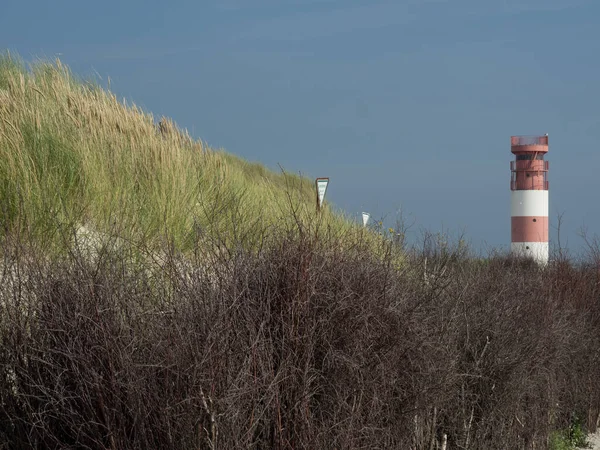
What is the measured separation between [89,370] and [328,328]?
1580 millimetres

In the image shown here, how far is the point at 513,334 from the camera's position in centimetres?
837

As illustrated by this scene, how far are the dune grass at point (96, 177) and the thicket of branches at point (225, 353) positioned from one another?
238 cm

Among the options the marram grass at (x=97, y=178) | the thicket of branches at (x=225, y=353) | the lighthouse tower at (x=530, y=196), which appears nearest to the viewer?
the thicket of branches at (x=225, y=353)

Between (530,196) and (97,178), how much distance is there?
33.4 meters

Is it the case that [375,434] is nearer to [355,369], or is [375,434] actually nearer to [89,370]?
[355,369]

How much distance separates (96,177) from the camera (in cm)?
1070

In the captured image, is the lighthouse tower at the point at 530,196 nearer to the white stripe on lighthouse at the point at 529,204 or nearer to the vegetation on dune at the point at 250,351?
the white stripe on lighthouse at the point at 529,204

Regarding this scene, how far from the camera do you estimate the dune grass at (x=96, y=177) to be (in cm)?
948

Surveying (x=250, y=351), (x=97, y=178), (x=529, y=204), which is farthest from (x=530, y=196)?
(x=250, y=351)

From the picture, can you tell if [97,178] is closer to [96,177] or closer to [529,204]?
[96,177]

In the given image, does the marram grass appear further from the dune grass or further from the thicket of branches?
the thicket of branches

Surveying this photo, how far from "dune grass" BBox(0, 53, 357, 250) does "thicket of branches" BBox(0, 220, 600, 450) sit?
238 cm

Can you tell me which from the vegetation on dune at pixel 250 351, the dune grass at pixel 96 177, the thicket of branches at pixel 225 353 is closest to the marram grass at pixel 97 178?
the dune grass at pixel 96 177

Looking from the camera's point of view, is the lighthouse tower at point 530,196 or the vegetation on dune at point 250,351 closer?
the vegetation on dune at point 250,351
